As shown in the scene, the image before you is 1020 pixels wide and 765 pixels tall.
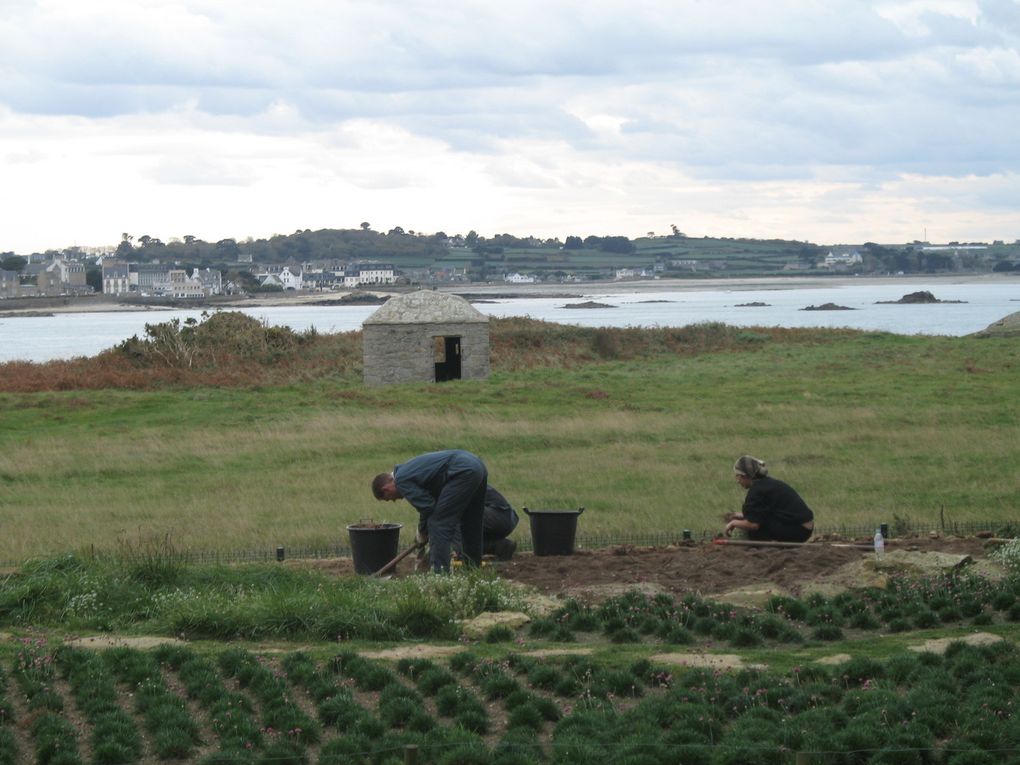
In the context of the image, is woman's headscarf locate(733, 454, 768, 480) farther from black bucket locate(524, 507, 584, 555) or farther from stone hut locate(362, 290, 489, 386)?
stone hut locate(362, 290, 489, 386)

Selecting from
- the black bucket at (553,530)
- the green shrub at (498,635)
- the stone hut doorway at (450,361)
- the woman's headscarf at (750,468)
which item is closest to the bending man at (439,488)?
the black bucket at (553,530)

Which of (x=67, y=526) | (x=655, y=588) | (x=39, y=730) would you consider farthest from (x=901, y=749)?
(x=67, y=526)

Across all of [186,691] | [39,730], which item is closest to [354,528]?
[186,691]

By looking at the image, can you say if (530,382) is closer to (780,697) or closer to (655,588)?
(655,588)

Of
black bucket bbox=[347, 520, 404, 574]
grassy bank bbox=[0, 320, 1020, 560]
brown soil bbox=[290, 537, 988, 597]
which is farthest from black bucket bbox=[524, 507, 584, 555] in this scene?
grassy bank bbox=[0, 320, 1020, 560]

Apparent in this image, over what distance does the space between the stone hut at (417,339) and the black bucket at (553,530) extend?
97.5ft

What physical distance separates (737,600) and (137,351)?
44176mm

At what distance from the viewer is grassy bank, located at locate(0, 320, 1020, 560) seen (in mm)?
19922

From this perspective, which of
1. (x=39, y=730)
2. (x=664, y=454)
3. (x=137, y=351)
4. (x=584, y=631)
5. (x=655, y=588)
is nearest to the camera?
(x=39, y=730)

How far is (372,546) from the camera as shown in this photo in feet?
45.7

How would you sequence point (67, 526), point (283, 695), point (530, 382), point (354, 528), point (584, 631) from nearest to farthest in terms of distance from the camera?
point (283, 695) → point (584, 631) → point (354, 528) → point (67, 526) → point (530, 382)

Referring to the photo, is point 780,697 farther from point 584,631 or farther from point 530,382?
point 530,382

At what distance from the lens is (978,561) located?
41.2ft

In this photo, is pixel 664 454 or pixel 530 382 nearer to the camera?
pixel 664 454
